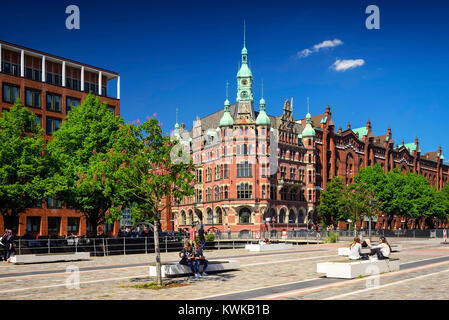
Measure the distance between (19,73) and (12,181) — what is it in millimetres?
27879

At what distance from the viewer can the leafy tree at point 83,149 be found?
35.7 m

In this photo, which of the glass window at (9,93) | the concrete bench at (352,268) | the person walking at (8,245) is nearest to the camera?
the concrete bench at (352,268)

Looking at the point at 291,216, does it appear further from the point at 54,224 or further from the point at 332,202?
the point at 54,224

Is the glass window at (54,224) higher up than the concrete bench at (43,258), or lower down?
lower down

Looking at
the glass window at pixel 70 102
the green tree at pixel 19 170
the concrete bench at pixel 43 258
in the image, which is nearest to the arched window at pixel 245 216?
the glass window at pixel 70 102

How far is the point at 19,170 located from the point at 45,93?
89.9ft

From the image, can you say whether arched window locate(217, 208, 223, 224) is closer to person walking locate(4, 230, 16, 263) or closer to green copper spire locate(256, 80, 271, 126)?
green copper spire locate(256, 80, 271, 126)

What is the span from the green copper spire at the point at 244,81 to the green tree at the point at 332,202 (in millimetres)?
19764

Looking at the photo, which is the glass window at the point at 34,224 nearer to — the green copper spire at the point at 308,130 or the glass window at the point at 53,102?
the glass window at the point at 53,102

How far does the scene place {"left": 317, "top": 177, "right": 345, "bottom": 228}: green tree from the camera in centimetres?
7966

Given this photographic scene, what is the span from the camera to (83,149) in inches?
1474

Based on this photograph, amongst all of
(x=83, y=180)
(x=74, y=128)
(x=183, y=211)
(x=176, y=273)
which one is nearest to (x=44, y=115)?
(x=74, y=128)

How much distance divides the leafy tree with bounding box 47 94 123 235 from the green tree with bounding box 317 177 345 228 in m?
48.2

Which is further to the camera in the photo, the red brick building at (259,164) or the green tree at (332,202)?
the green tree at (332,202)
